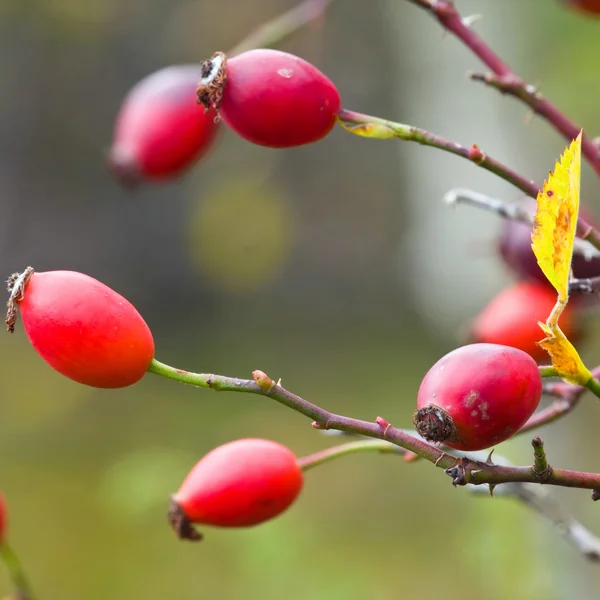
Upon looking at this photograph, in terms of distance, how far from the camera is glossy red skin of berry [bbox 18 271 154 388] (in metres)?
0.43

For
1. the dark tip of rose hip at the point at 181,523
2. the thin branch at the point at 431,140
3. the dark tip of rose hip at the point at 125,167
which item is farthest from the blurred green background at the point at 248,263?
the thin branch at the point at 431,140

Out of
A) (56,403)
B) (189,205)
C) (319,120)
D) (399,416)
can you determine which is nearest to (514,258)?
(319,120)

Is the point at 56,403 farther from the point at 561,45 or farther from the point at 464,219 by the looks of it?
the point at 561,45

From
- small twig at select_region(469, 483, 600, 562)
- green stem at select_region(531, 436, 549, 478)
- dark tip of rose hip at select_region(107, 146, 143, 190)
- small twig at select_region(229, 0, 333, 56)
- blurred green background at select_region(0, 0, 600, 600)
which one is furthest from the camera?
blurred green background at select_region(0, 0, 600, 600)

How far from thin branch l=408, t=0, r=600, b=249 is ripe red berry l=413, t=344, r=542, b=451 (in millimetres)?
216

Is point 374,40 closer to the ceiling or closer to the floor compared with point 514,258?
closer to the ceiling

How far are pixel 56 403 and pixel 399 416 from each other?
6.16 ft

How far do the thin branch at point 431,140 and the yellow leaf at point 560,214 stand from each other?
0.08 m

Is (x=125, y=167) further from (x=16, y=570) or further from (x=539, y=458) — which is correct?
(x=539, y=458)

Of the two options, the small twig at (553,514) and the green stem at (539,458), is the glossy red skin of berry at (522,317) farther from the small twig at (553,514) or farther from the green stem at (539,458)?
the green stem at (539,458)

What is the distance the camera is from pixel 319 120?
51 cm

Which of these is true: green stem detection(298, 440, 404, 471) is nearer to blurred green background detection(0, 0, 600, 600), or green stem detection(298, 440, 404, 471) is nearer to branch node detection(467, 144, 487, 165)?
branch node detection(467, 144, 487, 165)

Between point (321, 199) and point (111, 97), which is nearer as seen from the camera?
point (111, 97)

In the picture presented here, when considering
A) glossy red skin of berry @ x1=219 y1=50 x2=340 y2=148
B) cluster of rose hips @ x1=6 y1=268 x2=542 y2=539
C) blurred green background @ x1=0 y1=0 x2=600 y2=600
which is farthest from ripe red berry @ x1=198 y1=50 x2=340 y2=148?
blurred green background @ x1=0 y1=0 x2=600 y2=600
